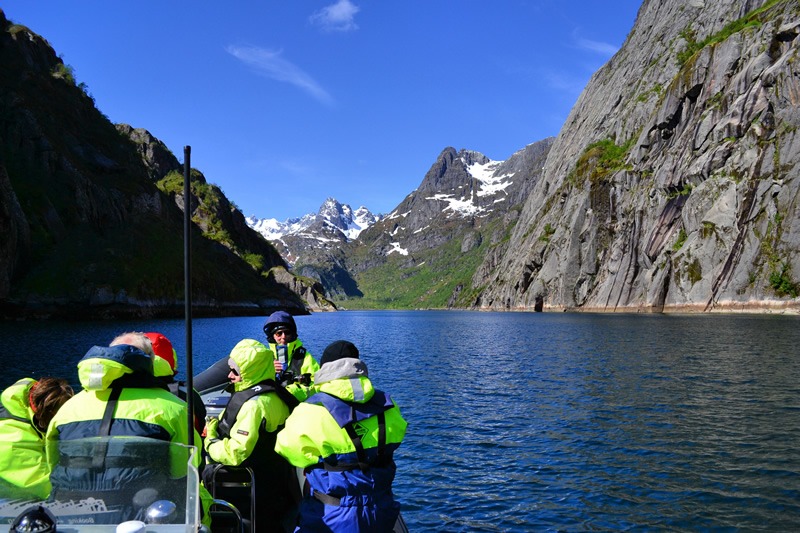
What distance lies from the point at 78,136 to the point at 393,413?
519 ft

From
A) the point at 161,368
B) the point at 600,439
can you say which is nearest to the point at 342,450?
the point at 161,368

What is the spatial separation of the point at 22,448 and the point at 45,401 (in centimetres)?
54

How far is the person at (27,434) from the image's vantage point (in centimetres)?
507

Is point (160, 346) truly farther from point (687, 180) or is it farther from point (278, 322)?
point (687, 180)

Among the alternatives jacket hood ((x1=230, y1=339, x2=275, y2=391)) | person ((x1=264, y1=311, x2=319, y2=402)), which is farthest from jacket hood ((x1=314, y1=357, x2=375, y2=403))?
person ((x1=264, y1=311, x2=319, y2=402))

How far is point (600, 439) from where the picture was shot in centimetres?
1998

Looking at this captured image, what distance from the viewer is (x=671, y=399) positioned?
1011 inches

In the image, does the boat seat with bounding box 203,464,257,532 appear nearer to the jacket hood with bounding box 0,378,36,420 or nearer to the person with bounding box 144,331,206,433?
the person with bounding box 144,331,206,433

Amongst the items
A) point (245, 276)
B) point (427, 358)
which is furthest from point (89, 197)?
point (427, 358)

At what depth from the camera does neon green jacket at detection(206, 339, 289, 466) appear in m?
6.89

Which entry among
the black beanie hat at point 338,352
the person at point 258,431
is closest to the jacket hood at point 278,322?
the person at point 258,431

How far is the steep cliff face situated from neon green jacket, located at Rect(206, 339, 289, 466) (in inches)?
3778

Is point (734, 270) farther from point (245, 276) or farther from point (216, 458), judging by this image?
point (245, 276)

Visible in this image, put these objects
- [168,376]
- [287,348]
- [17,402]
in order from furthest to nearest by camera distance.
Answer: [287,348]
[168,376]
[17,402]
